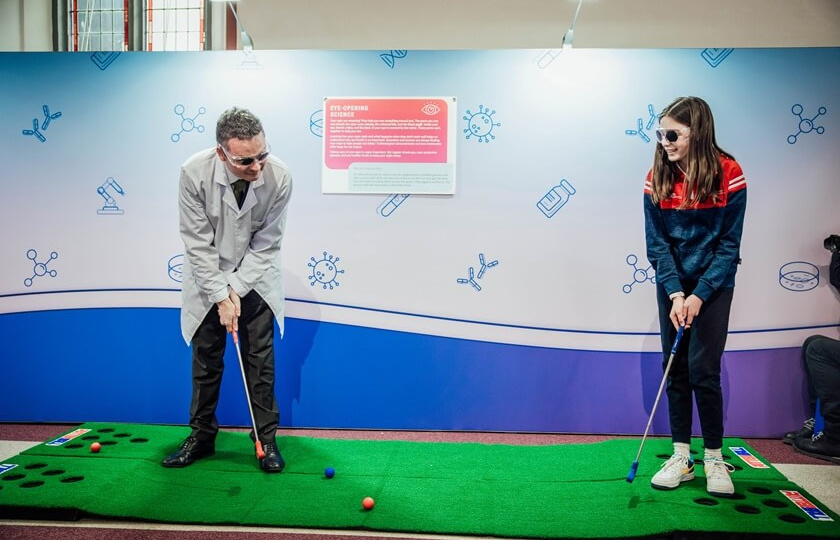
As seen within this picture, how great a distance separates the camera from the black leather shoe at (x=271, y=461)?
287 cm

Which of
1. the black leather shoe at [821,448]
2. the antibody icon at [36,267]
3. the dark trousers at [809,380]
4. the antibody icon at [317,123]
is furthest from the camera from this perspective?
the antibody icon at [36,267]

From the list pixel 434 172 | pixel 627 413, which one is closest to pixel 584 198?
pixel 434 172

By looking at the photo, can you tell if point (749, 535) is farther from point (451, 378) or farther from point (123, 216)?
point (123, 216)

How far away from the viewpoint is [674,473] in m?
2.71

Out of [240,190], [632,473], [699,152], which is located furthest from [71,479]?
[699,152]

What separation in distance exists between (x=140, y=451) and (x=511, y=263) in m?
1.90

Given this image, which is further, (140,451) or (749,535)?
(140,451)

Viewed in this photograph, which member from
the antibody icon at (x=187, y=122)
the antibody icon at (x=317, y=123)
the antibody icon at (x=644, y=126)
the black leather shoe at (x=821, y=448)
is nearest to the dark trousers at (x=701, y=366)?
the black leather shoe at (x=821, y=448)

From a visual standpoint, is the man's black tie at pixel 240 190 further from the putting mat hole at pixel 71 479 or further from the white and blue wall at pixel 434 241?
the putting mat hole at pixel 71 479

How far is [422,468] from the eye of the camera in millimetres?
2949

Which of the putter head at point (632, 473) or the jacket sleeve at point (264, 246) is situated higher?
the jacket sleeve at point (264, 246)

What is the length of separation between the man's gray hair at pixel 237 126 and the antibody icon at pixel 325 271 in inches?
38.2

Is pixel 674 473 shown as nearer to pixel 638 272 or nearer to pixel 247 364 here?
pixel 638 272

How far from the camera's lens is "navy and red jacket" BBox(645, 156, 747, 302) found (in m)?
2.61
